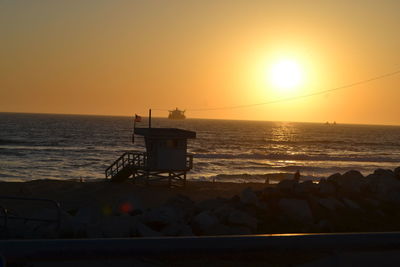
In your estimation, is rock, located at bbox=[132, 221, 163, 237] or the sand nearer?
rock, located at bbox=[132, 221, 163, 237]

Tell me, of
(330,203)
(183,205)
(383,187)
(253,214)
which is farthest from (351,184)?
(183,205)

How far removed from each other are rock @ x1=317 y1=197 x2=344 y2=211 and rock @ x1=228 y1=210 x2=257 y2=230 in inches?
130

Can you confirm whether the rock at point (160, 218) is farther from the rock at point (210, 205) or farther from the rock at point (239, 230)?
the rock at point (210, 205)

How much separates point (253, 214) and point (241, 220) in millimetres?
1642

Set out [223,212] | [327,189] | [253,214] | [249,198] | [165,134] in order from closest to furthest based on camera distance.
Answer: [223,212], [253,214], [249,198], [327,189], [165,134]

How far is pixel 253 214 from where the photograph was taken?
46.1ft

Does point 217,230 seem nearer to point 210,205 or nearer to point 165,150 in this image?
point 210,205

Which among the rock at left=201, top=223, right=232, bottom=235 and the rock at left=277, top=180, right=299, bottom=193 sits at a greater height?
the rock at left=277, top=180, right=299, bottom=193

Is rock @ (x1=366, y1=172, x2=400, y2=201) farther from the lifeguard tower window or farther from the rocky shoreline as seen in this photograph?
the lifeguard tower window

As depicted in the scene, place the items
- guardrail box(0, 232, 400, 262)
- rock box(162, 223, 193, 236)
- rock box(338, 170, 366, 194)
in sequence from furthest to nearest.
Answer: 1. rock box(338, 170, 366, 194)
2. rock box(162, 223, 193, 236)
3. guardrail box(0, 232, 400, 262)

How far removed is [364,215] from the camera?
1527cm

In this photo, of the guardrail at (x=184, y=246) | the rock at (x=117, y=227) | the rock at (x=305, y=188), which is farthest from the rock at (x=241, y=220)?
the guardrail at (x=184, y=246)

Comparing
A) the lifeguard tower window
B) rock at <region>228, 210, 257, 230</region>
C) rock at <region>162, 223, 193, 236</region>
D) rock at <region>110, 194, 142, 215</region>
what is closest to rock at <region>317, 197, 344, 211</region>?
rock at <region>228, 210, 257, 230</region>

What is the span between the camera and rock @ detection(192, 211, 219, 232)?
12.2 meters
